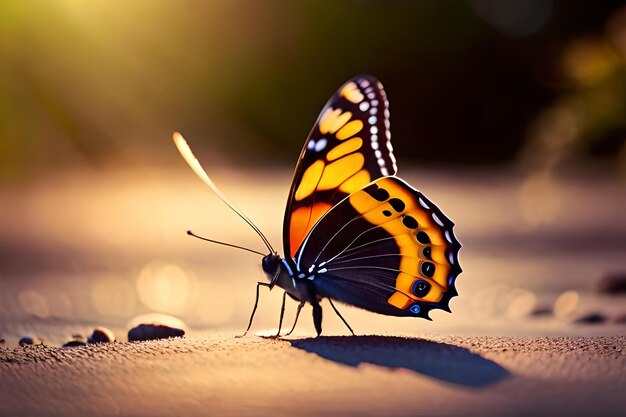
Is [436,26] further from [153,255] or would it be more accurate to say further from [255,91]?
[153,255]

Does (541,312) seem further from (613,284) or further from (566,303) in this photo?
(613,284)

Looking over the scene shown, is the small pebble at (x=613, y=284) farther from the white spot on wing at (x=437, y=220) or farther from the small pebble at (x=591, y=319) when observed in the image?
the white spot on wing at (x=437, y=220)

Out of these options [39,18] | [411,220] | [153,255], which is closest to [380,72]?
[39,18]

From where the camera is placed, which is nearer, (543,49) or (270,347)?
(270,347)

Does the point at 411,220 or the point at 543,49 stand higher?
the point at 543,49

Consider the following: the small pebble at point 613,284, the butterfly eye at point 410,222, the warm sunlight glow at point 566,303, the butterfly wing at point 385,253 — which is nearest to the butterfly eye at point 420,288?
the butterfly wing at point 385,253

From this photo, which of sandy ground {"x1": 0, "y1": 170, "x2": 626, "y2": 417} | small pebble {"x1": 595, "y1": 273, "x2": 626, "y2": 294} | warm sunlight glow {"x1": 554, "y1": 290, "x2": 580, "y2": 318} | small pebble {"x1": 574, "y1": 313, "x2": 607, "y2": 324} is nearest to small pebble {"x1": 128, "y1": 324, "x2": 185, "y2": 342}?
sandy ground {"x1": 0, "y1": 170, "x2": 626, "y2": 417}

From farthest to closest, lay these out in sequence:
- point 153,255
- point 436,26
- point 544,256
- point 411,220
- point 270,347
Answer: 1. point 436,26
2. point 153,255
3. point 544,256
4. point 411,220
5. point 270,347
